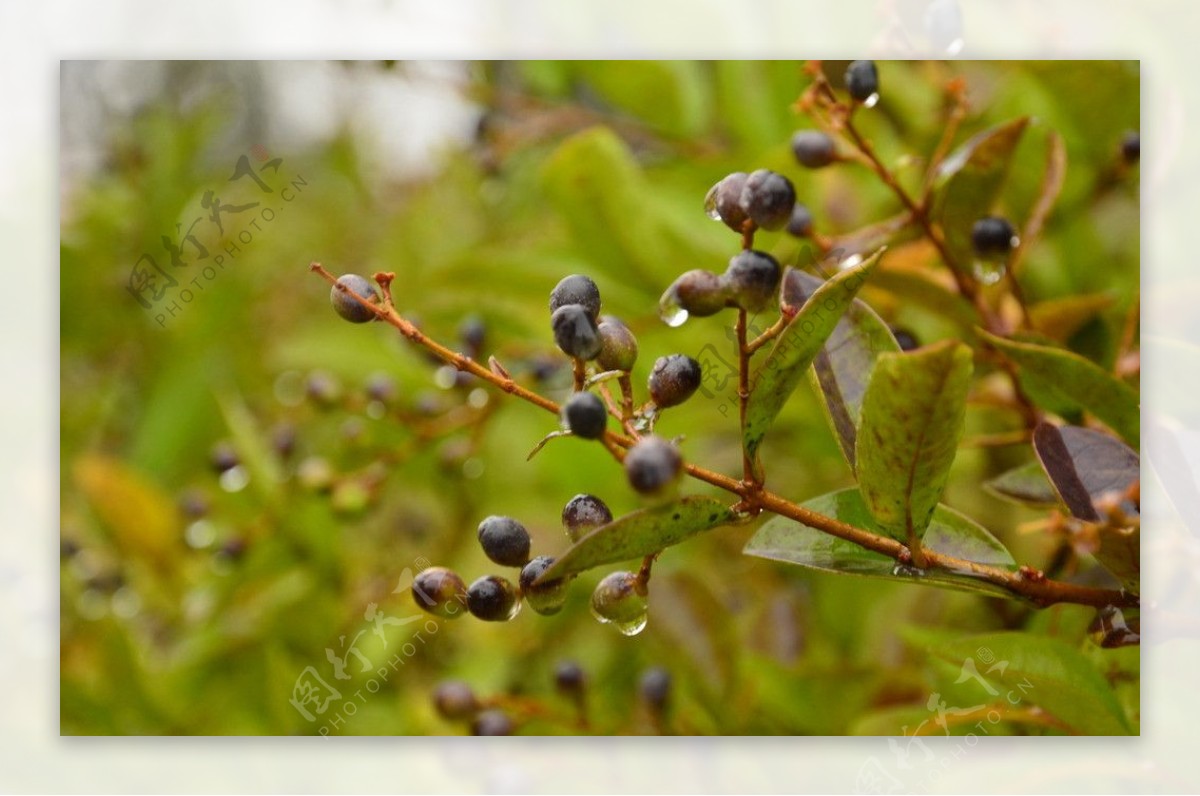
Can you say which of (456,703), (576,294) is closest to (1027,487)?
(576,294)

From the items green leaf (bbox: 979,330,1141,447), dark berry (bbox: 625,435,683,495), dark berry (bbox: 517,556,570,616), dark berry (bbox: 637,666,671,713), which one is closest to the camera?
dark berry (bbox: 625,435,683,495)

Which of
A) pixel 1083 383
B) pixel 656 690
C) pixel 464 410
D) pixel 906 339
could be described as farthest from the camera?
pixel 464 410

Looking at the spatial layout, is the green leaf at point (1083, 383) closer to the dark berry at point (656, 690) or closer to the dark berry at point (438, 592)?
the dark berry at point (438, 592)

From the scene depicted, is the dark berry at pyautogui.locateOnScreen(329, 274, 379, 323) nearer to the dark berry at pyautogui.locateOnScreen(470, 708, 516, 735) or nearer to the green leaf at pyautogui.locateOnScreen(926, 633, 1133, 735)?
the green leaf at pyautogui.locateOnScreen(926, 633, 1133, 735)

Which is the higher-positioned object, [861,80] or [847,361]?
[861,80]

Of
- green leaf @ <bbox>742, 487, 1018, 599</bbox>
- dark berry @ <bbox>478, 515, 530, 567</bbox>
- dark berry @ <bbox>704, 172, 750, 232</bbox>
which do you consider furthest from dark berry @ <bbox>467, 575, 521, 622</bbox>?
dark berry @ <bbox>704, 172, 750, 232</bbox>

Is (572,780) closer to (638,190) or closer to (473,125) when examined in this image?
(638,190)

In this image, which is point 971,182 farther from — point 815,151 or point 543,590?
point 543,590
